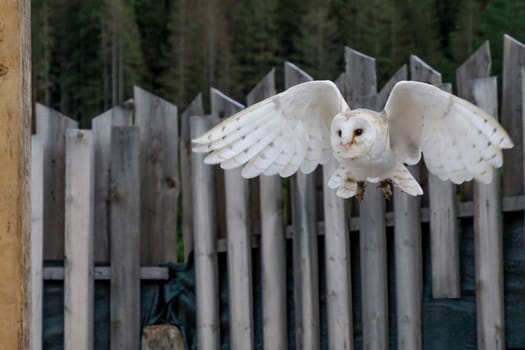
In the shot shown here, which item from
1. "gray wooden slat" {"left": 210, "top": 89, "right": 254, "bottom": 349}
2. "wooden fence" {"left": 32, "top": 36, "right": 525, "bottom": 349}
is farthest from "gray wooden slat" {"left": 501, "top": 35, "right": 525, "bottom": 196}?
"gray wooden slat" {"left": 210, "top": 89, "right": 254, "bottom": 349}

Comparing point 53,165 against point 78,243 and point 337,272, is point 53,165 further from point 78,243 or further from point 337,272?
point 337,272

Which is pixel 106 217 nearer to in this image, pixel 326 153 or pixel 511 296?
pixel 326 153

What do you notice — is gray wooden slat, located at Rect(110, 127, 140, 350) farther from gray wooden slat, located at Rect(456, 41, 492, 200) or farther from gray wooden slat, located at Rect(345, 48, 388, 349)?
gray wooden slat, located at Rect(456, 41, 492, 200)

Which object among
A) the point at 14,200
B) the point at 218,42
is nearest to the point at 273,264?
the point at 14,200

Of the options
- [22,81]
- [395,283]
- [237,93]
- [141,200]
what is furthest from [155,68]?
[22,81]

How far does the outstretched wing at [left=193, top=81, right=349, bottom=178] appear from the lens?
3186mm

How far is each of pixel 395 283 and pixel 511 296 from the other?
0.43 meters

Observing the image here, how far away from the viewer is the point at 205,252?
13.2 feet

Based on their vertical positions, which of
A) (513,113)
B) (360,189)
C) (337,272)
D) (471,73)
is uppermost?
(471,73)

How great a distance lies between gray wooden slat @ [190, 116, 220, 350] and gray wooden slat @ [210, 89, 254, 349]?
0.26 ft

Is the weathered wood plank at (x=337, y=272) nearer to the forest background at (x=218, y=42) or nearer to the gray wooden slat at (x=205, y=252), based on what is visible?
the gray wooden slat at (x=205, y=252)

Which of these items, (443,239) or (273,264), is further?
(273,264)

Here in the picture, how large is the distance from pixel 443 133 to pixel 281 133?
1.78 feet

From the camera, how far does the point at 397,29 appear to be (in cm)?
577
